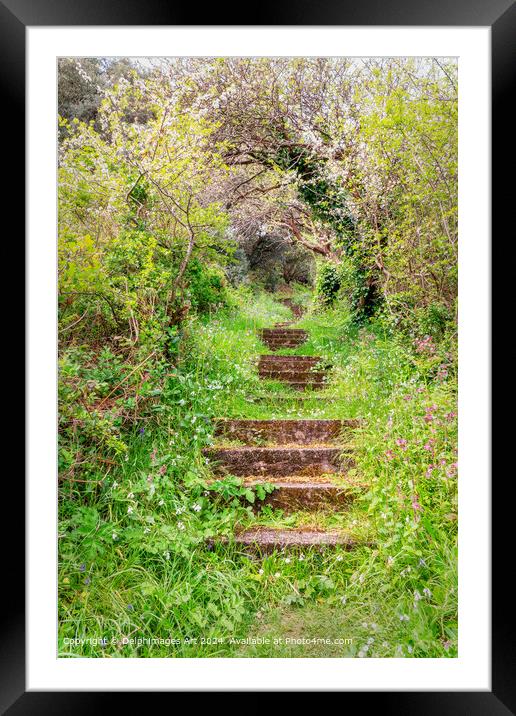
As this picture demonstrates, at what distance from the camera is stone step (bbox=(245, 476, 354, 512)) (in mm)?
1988

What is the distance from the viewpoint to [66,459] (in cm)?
185

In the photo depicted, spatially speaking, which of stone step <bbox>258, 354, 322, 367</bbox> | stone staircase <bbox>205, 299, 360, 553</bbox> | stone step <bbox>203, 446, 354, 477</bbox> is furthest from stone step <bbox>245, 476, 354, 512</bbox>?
stone step <bbox>258, 354, 322, 367</bbox>

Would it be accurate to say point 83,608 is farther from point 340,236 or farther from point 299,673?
point 340,236

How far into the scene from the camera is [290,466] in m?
2.13

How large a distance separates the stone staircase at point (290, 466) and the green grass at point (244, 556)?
53mm

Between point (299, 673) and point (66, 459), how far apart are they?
1485 mm

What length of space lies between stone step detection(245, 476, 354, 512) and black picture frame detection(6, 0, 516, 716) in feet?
2.32

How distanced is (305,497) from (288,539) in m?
0.23

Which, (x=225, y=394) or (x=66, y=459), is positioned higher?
(x=225, y=394)

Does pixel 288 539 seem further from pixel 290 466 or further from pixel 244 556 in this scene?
pixel 290 466

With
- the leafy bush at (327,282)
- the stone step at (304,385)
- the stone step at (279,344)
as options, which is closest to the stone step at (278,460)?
the stone step at (304,385)
